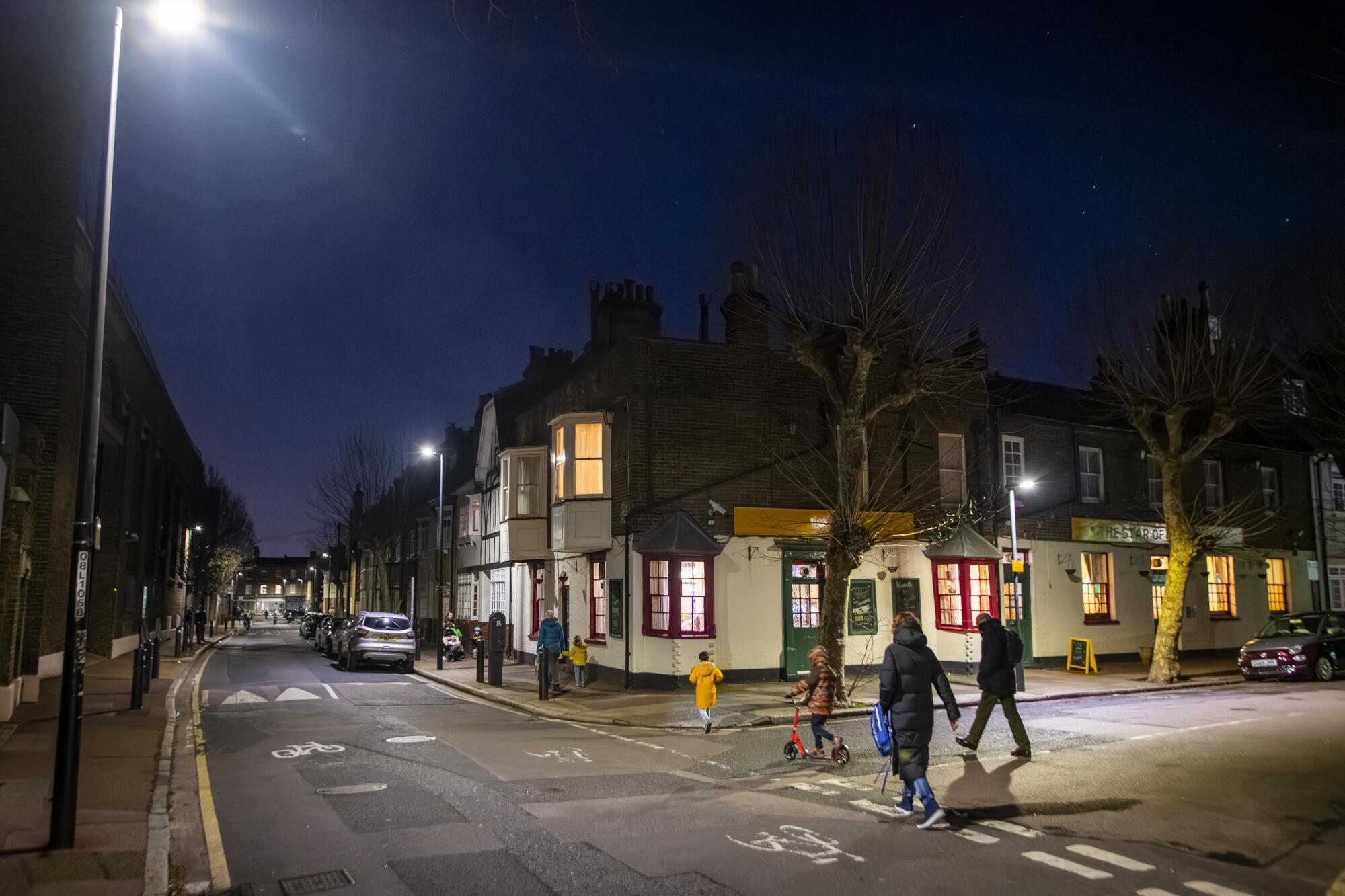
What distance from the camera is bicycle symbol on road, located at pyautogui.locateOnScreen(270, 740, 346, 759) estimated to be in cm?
1210

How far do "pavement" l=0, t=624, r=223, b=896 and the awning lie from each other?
9727mm

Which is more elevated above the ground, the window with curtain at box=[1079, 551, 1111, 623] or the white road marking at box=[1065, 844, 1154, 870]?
the window with curtain at box=[1079, 551, 1111, 623]

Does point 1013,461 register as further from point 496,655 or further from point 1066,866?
point 1066,866

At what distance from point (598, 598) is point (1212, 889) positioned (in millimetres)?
17970

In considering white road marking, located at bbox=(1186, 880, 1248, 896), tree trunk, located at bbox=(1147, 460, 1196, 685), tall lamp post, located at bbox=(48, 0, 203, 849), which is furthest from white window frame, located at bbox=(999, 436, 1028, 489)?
tall lamp post, located at bbox=(48, 0, 203, 849)

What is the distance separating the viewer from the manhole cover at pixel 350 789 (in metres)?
9.67

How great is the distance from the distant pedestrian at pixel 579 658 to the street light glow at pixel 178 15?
1577cm

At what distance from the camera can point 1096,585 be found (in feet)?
86.6

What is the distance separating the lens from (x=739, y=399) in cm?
2216

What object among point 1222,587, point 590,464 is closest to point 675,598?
point 590,464

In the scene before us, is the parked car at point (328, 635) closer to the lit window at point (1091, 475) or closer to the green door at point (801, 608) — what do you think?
the green door at point (801, 608)

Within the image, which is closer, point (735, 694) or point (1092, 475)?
point (735, 694)

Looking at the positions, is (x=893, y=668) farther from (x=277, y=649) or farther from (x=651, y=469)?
(x=277, y=649)

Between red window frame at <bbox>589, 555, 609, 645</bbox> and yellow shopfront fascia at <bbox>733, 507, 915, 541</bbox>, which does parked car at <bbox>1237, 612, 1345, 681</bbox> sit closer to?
yellow shopfront fascia at <bbox>733, 507, 915, 541</bbox>
